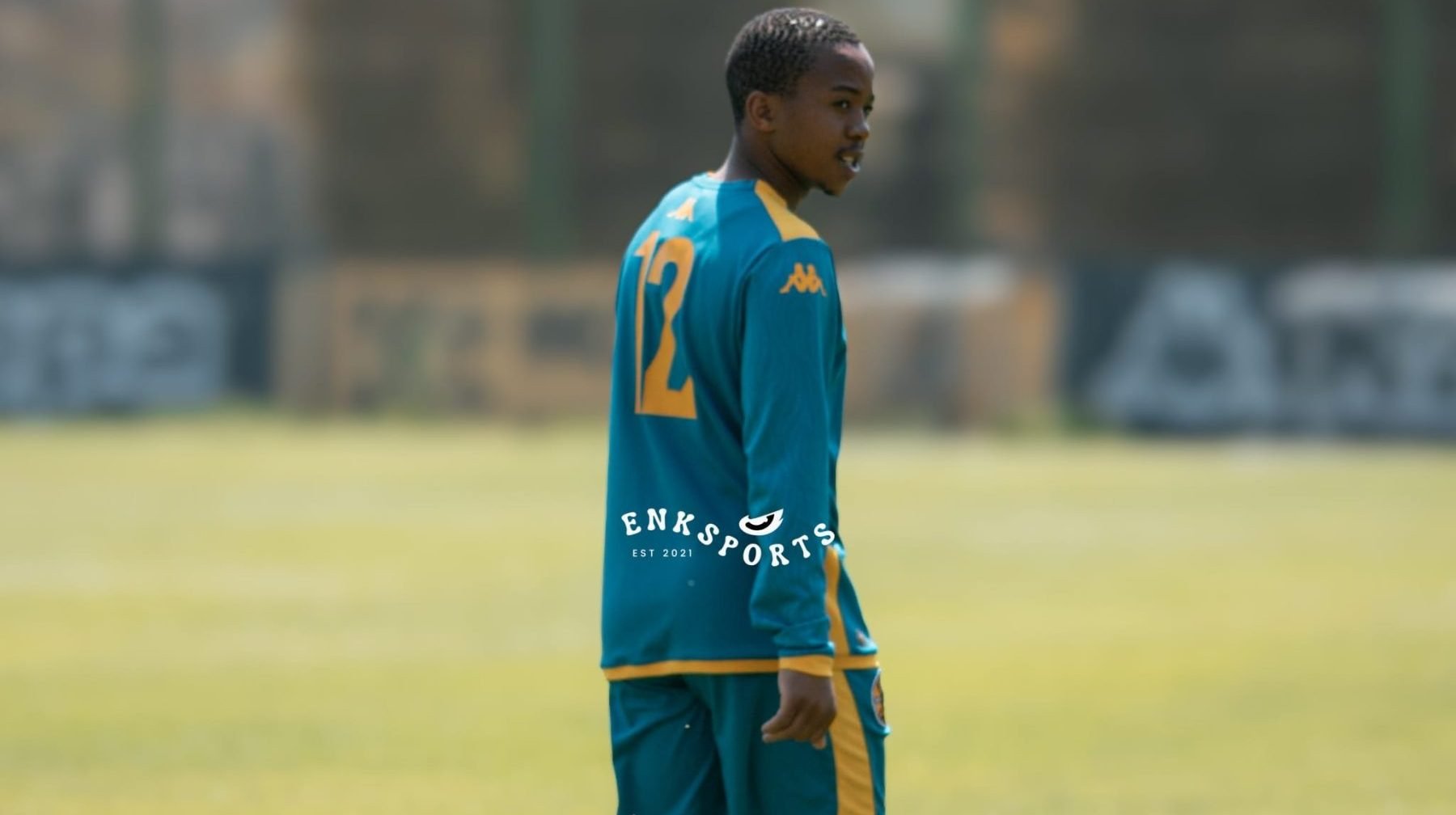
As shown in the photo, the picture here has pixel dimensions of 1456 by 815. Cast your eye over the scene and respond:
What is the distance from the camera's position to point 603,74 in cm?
3838

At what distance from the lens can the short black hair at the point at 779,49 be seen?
4.47 m

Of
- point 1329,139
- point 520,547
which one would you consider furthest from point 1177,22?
point 520,547

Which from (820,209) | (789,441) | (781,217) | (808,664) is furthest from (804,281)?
(820,209)

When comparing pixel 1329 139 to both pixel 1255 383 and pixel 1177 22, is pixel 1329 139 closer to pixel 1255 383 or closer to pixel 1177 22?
pixel 1177 22

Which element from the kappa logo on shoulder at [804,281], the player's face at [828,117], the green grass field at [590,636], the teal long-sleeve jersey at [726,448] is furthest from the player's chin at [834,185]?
the green grass field at [590,636]

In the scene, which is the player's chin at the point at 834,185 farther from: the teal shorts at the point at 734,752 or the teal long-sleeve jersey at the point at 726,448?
the teal shorts at the point at 734,752

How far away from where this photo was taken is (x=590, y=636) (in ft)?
40.3

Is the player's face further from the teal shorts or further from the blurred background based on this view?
the blurred background

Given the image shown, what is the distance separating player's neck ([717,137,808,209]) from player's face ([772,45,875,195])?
2cm

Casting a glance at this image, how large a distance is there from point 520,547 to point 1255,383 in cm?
1130

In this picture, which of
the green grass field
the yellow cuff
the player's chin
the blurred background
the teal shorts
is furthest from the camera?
the blurred background

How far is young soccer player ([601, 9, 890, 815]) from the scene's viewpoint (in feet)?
14.2

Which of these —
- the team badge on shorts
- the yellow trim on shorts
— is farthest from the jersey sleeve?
the team badge on shorts

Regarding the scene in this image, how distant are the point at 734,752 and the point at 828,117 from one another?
1.16 metres
